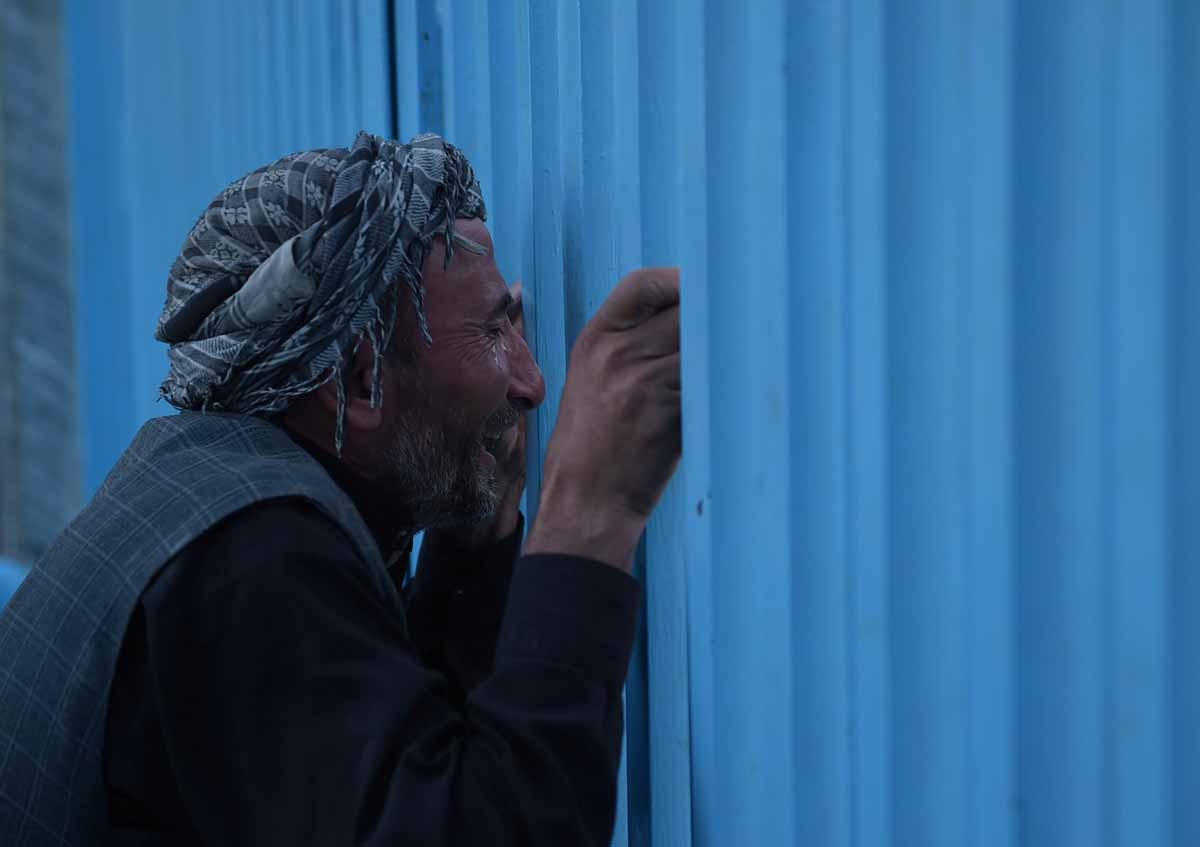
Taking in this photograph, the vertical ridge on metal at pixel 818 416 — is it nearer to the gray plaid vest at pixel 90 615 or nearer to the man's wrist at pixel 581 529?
the man's wrist at pixel 581 529

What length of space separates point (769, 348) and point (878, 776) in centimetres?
43

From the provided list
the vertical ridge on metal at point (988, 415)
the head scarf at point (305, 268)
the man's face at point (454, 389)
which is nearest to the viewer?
the vertical ridge on metal at point (988, 415)

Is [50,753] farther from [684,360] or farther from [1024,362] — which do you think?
[1024,362]

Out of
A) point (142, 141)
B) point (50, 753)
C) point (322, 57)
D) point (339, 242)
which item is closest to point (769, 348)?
point (339, 242)

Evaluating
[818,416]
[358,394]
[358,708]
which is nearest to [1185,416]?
[818,416]

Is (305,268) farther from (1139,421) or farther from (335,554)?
(1139,421)

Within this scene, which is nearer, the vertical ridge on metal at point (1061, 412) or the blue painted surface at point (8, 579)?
the vertical ridge on metal at point (1061, 412)

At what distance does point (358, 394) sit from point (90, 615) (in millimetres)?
431

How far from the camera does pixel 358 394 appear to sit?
1.70 meters

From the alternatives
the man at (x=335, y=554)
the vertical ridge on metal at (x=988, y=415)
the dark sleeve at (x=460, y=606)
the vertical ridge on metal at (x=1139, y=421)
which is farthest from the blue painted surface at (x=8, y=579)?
the vertical ridge on metal at (x=1139, y=421)

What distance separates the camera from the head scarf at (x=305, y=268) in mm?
1559

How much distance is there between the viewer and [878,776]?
122cm

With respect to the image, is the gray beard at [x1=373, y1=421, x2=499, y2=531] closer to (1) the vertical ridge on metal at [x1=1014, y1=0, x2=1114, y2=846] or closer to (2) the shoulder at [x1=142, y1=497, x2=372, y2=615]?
(2) the shoulder at [x1=142, y1=497, x2=372, y2=615]

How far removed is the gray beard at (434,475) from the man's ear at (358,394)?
4 centimetres
